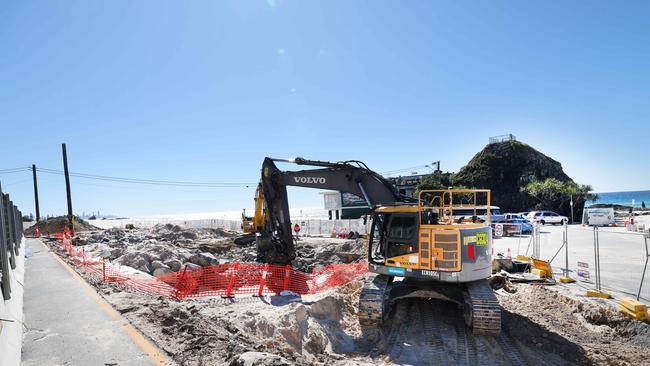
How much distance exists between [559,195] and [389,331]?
56600mm

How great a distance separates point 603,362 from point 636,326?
7.29 feet

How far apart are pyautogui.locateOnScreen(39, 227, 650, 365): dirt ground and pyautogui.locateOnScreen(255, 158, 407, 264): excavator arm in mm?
2683

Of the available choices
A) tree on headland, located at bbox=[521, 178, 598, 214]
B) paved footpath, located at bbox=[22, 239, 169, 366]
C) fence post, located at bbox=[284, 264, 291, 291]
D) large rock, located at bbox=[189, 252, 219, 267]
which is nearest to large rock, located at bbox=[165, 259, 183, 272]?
large rock, located at bbox=[189, 252, 219, 267]

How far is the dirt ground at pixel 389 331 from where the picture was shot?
253 inches

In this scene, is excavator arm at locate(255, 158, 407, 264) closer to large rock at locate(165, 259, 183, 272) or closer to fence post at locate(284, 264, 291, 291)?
fence post at locate(284, 264, 291, 291)

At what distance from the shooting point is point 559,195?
54.5 metres

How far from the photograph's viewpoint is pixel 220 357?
16.4ft

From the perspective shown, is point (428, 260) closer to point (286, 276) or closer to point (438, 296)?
point (438, 296)

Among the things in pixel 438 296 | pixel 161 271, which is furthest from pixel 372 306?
pixel 161 271

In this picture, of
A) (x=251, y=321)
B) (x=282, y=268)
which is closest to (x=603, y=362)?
(x=251, y=321)

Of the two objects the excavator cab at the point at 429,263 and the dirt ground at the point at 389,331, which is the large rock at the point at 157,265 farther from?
the excavator cab at the point at 429,263

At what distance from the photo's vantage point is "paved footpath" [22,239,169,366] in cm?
489

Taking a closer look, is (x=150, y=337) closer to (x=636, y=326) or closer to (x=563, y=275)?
(x=636, y=326)

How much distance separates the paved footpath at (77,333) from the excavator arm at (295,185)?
19.0 feet
